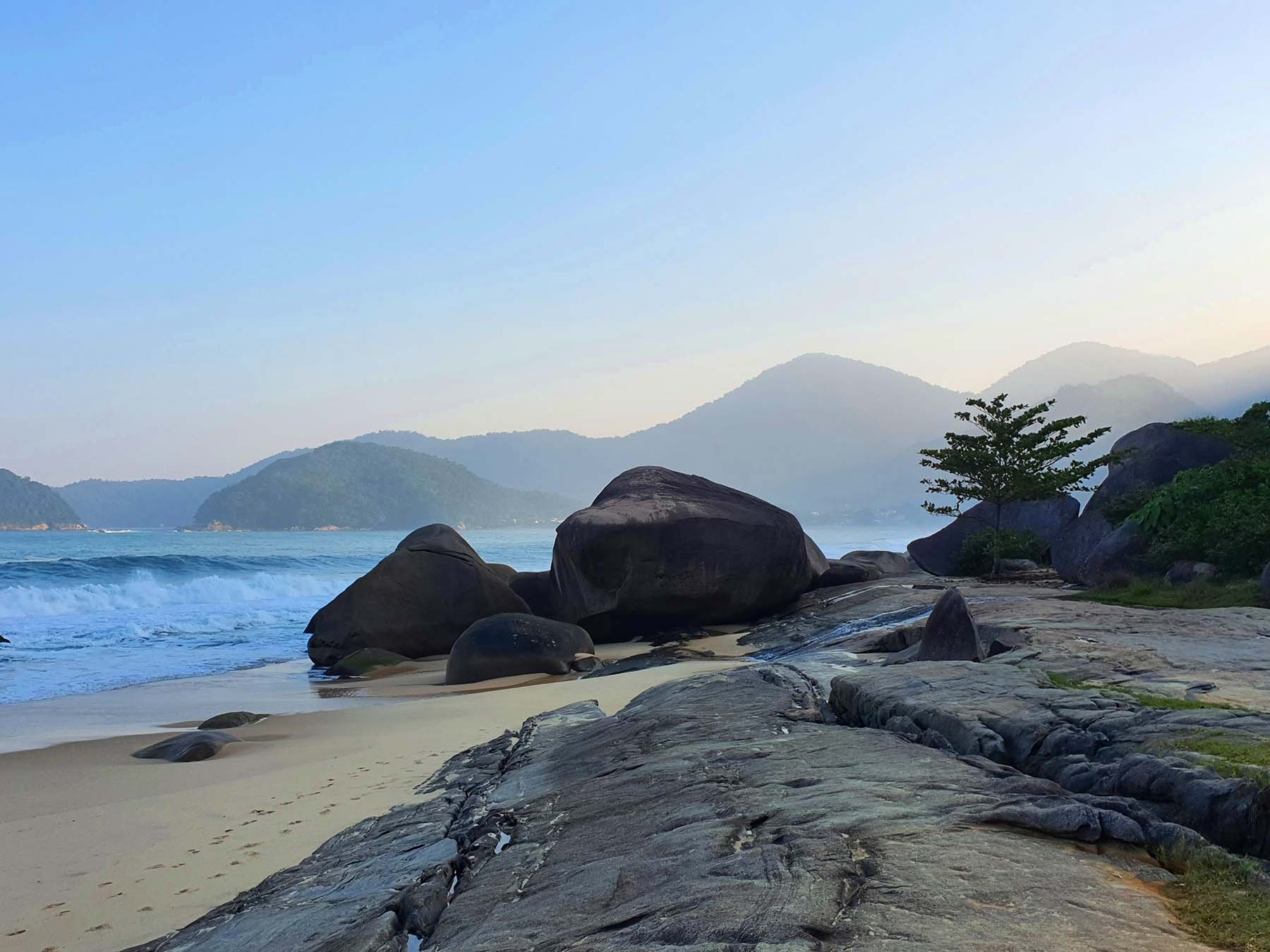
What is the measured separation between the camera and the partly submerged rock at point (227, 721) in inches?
389

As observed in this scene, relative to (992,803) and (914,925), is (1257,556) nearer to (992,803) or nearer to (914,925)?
(992,803)

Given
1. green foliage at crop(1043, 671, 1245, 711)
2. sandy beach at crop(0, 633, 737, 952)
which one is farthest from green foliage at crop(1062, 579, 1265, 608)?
green foliage at crop(1043, 671, 1245, 711)

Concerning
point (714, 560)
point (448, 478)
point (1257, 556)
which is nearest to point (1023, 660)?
point (1257, 556)

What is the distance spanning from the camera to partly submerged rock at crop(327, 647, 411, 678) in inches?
588

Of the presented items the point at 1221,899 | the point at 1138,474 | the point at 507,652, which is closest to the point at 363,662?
the point at 507,652

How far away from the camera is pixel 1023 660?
6.16 m

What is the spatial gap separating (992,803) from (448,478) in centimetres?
13732

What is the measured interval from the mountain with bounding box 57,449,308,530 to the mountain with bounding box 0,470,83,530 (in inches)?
1055

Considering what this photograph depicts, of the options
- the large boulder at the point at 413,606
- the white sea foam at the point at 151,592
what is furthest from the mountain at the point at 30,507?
the large boulder at the point at 413,606

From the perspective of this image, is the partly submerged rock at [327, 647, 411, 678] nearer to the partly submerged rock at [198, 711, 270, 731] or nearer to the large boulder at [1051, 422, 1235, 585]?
the partly submerged rock at [198, 711, 270, 731]

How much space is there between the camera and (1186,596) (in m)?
10.2

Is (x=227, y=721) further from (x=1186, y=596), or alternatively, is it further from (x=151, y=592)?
(x=151, y=592)

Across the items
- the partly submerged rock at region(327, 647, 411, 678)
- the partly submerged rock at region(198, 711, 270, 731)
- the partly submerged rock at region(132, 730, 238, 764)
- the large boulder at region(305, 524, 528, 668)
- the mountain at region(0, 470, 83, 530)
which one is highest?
the mountain at region(0, 470, 83, 530)

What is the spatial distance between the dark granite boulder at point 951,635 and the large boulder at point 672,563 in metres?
8.59
